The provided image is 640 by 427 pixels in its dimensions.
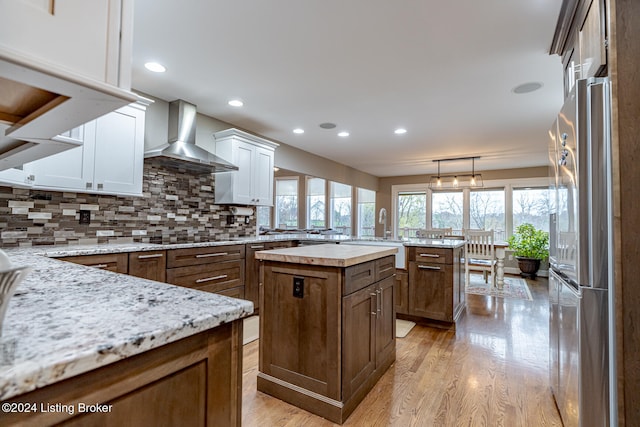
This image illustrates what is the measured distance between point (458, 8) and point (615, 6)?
0.88m

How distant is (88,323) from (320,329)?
1.42 m

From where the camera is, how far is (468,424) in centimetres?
179

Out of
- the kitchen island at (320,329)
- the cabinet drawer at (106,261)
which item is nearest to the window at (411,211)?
the kitchen island at (320,329)

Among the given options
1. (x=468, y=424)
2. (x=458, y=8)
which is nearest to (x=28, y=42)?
(x=458, y=8)

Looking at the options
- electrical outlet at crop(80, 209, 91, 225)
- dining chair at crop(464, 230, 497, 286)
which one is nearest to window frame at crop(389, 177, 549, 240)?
dining chair at crop(464, 230, 497, 286)

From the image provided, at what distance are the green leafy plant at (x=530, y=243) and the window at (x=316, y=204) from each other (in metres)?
4.83

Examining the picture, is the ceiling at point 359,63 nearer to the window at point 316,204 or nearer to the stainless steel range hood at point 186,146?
the stainless steel range hood at point 186,146

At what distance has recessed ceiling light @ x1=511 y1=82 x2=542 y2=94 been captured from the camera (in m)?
2.97

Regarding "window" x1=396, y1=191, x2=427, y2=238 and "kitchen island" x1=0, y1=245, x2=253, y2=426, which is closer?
"kitchen island" x1=0, y1=245, x2=253, y2=426

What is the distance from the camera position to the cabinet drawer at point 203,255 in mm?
2869

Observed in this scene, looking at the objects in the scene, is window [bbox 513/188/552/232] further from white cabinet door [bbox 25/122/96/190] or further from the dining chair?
white cabinet door [bbox 25/122/96/190]

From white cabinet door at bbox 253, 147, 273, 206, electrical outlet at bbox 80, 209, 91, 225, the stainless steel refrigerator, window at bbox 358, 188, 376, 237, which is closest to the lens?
the stainless steel refrigerator

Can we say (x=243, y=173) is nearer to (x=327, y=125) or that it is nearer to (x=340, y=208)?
(x=327, y=125)

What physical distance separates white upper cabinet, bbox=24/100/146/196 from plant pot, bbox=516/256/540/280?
22.8 feet
